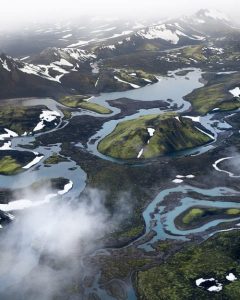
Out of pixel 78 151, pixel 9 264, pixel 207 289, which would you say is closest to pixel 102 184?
pixel 78 151

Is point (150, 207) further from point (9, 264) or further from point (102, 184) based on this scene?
point (9, 264)

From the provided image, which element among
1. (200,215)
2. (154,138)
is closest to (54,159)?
(154,138)

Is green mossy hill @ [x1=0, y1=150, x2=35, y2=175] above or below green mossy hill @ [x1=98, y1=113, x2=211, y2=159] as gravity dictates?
above

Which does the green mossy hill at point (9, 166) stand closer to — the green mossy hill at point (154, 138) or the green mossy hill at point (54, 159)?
the green mossy hill at point (54, 159)

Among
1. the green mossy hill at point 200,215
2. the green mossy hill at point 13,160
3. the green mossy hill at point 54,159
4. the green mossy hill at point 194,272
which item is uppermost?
the green mossy hill at point 194,272

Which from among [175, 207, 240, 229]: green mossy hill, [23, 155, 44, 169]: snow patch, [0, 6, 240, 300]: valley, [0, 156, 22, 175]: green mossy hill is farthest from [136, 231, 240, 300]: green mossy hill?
[0, 156, 22, 175]: green mossy hill

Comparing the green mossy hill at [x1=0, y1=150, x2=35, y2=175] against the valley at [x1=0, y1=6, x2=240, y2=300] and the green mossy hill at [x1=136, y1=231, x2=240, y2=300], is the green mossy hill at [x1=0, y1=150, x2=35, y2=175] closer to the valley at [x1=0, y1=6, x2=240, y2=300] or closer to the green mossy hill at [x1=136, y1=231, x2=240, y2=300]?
the valley at [x1=0, y1=6, x2=240, y2=300]

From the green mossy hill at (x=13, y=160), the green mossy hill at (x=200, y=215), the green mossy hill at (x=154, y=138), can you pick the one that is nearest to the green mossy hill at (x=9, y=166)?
the green mossy hill at (x=13, y=160)
